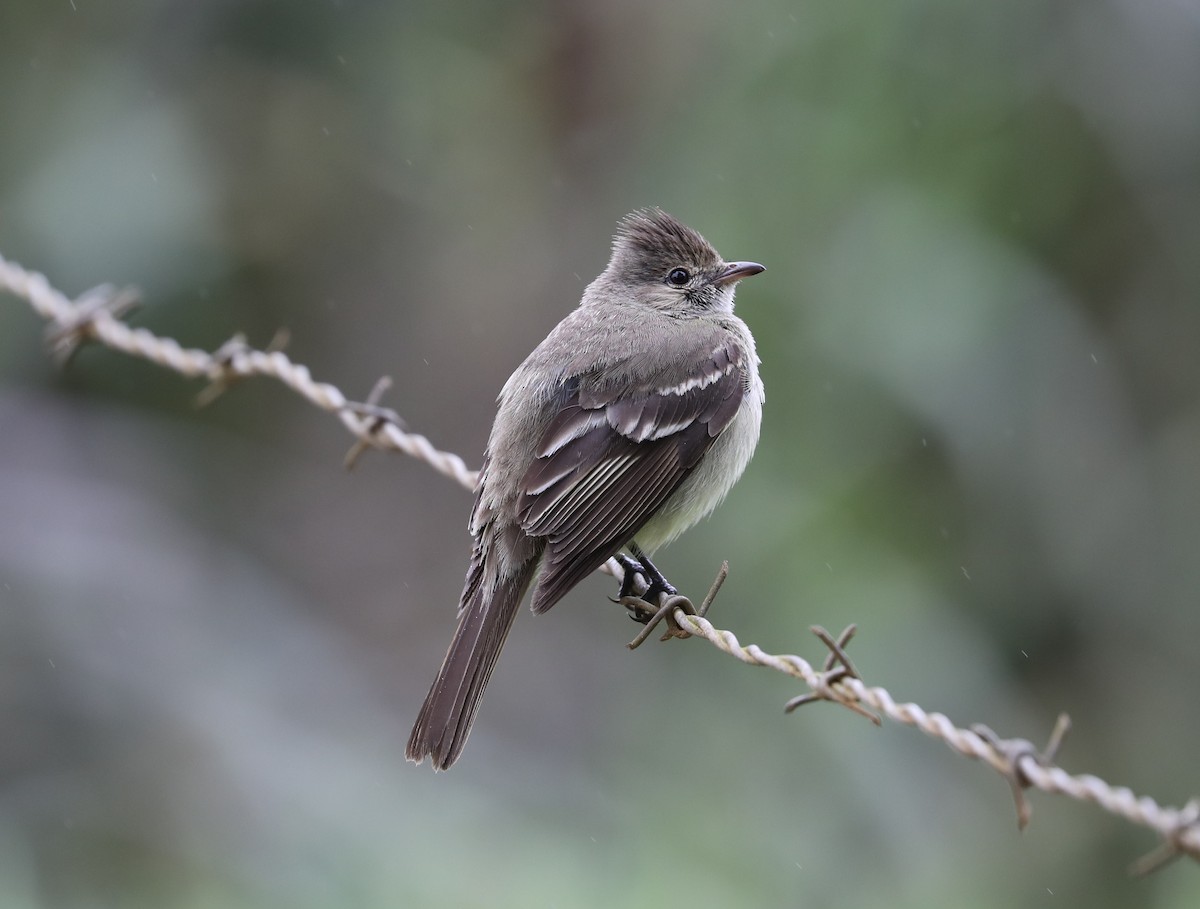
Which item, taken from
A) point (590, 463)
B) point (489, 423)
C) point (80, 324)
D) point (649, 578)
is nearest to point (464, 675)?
point (590, 463)

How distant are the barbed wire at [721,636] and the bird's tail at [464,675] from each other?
331mm

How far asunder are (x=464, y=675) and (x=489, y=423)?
15.8ft

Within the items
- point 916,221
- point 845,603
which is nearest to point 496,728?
point 845,603

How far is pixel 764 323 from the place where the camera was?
22.4ft

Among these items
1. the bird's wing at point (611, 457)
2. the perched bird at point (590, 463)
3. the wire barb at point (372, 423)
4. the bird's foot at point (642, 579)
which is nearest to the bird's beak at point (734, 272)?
the perched bird at point (590, 463)

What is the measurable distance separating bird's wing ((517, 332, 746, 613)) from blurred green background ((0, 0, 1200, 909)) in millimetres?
1581

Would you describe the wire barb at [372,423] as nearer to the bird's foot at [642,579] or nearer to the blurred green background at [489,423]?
the bird's foot at [642,579]

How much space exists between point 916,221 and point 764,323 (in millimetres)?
846

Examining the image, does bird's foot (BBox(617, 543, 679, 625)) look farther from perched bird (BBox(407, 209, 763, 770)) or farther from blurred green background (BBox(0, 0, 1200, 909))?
blurred green background (BBox(0, 0, 1200, 909))

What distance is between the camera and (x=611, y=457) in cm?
405

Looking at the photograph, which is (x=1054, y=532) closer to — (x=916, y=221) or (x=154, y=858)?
(x=916, y=221)

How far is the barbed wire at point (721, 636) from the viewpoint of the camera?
211cm

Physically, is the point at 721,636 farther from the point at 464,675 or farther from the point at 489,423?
the point at 489,423

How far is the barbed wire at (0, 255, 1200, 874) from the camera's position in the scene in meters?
2.11
